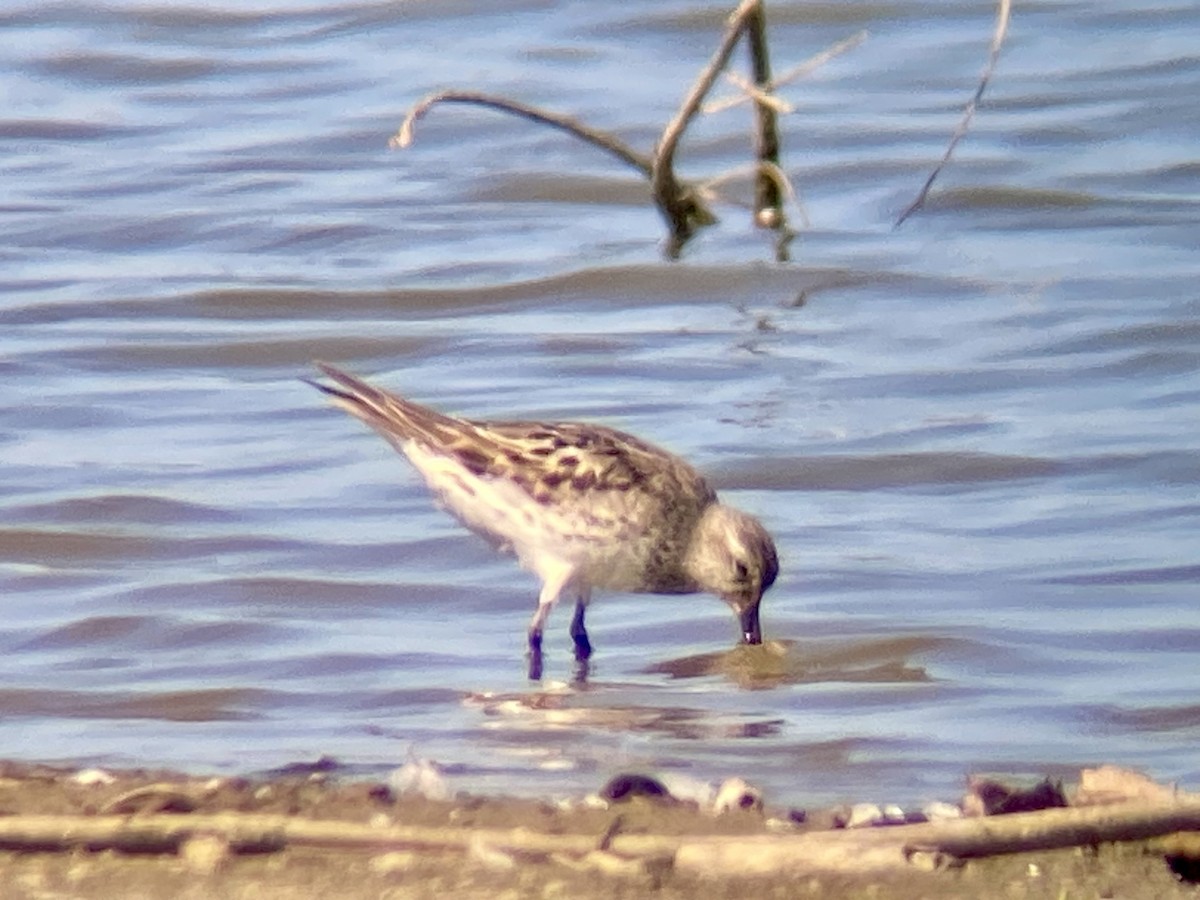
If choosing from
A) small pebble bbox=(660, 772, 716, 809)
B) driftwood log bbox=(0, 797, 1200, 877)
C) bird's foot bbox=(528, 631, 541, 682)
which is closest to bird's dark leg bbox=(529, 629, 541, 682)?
bird's foot bbox=(528, 631, 541, 682)

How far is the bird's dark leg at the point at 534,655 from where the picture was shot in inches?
285

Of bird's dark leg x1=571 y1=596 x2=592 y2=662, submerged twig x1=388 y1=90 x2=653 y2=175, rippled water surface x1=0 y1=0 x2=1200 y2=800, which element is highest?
submerged twig x1=388 y1=90 x2=653 y2=175

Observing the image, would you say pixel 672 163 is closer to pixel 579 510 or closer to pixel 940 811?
pixel 579 510

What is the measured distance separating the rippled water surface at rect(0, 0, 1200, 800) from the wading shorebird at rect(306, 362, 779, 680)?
8.3 inches

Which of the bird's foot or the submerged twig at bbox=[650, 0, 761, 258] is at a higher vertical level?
the submerged twig at bbox=[650, 0, 761, 258]

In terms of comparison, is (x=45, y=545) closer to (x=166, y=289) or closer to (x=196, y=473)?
(x=196, y=473)

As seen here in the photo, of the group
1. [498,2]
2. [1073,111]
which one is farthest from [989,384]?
[498,2]

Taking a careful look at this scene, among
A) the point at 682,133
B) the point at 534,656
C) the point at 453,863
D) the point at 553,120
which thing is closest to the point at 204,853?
the point at 453,863

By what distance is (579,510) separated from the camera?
25.5 ft

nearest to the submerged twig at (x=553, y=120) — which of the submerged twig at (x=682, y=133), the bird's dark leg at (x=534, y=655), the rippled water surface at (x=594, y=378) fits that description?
the submerged twig at (x=682, y=133)

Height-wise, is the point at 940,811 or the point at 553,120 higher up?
the point at 553,120

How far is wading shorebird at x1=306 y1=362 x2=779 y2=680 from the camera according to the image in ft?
25.3

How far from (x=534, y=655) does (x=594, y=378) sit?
310cm

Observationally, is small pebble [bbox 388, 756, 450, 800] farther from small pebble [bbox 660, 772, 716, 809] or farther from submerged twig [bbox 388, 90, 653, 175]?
submerged twig [bbox 388, 90, 653, 175]
